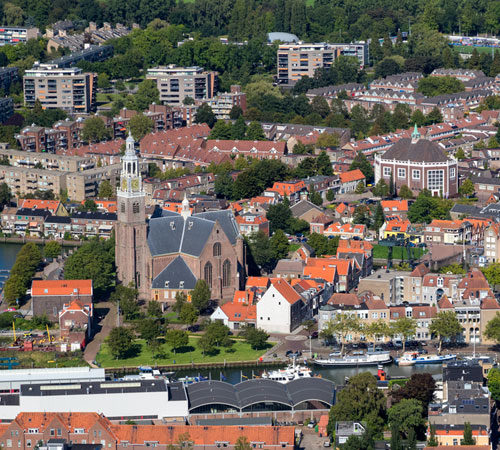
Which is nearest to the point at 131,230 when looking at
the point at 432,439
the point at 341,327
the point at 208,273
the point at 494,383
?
→ the point at 208,273

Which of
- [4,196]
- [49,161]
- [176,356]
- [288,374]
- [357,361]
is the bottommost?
[176,356]

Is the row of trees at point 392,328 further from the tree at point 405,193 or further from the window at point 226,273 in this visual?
the tree at point 405,193

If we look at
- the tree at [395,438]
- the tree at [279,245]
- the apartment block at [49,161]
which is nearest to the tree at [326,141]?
the apartment block at [49,161]

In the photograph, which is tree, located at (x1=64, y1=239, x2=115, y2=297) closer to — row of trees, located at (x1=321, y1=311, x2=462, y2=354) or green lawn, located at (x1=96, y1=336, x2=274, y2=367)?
green lawn, located at (x1=96, y1=336, x2=274, y2=367)

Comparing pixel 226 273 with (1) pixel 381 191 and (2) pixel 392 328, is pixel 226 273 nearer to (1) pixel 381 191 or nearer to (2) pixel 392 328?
(2) pixel 392 328

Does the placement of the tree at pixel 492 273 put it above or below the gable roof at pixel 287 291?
below

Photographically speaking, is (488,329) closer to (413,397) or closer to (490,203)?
(413,397)
